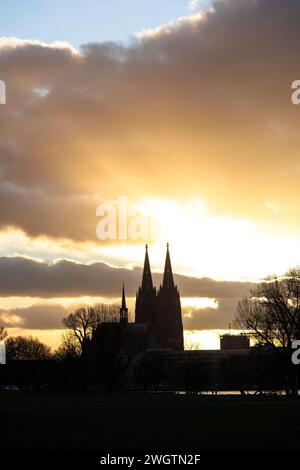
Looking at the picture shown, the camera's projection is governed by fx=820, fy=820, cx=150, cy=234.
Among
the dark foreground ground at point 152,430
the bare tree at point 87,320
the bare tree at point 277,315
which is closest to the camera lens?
the dark foreground ground at point 152,430

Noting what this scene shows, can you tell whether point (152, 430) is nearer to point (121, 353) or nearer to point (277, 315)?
point (277, 315)

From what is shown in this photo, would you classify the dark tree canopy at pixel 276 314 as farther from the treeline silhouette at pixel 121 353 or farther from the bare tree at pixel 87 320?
the bare tree at pixel 87 320

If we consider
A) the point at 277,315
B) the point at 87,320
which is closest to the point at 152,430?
the point at 277,315

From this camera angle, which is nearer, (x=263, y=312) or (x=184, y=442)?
(x=184, y=442)

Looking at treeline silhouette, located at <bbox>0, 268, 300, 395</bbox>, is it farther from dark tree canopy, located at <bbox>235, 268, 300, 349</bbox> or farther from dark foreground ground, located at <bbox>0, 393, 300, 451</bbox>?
dark foreground ground, located at <bbox>0, 393, 300, 451</bbox>

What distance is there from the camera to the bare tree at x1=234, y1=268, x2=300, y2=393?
87.7m

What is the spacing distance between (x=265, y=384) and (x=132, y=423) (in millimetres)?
98545

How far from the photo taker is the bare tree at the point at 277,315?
3452 inches

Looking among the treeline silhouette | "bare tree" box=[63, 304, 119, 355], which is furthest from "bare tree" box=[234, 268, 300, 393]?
"bare tree" box=[63, 304, 119, 355]

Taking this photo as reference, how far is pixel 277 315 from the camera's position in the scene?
8881 centimetres

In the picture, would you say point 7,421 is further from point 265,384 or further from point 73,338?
point 73,338

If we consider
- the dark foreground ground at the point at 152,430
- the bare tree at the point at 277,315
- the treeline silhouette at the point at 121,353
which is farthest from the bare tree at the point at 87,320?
the dark foreground ground at the point at 152,430
